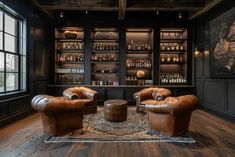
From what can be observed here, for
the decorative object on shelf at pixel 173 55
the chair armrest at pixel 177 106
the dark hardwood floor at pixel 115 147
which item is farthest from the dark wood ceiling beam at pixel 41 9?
the chair armrest at pixel 177 106

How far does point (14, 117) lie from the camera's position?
15.2 feet

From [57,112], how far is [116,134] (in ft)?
3.90

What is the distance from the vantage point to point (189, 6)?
5750 millimetres

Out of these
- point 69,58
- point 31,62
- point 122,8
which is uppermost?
point 122,8

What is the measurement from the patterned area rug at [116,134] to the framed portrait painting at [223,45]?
2.46m

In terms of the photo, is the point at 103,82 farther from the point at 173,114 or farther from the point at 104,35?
the point at 173,114

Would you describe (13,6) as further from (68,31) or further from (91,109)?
(91,109)

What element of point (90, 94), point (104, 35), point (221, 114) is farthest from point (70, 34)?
point (221, 114)

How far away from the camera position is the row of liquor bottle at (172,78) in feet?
23.3

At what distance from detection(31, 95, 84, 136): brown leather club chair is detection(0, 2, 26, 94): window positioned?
167cm

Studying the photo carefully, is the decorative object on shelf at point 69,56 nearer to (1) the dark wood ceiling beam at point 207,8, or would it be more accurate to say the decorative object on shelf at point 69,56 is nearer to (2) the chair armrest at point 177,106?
(1) the dark wood ceiling beam at point 207,8

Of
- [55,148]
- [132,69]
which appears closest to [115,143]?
[55,148]

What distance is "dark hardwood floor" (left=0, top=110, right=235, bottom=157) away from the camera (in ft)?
9.14

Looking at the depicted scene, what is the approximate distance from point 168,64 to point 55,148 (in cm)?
558
